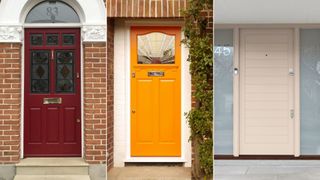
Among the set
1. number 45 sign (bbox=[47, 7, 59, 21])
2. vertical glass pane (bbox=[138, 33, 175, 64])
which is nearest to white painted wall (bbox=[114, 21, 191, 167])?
vertical glass pane (bbox=[138, 33, 175, 64])

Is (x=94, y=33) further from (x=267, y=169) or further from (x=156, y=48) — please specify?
(x=267, y=169)

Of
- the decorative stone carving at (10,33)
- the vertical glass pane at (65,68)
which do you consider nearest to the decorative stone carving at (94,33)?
the vertical glass pane at (65,68)

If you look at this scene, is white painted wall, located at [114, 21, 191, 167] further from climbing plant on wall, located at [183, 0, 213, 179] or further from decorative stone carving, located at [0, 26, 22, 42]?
decorative stone carving, located at [0, 26, 22, 42]

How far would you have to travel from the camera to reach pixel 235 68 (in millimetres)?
9891

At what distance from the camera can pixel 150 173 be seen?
8.54 m

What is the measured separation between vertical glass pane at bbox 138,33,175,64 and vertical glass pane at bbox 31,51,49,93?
5.13 feet

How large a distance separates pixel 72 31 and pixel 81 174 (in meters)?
2.33

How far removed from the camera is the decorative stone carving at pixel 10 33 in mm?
8359

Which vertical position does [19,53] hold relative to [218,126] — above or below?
→ above

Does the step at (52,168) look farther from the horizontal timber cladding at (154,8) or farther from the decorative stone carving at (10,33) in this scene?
the horizontal timber cladding at (154,8)

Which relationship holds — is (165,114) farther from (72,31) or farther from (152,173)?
(72,31)

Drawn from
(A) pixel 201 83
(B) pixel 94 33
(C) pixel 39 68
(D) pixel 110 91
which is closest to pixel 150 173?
(D) pixel 110 91

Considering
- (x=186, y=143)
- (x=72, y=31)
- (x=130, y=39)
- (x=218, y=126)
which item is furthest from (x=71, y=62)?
(x=218, y=126)

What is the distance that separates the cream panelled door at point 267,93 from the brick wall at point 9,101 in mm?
4067
